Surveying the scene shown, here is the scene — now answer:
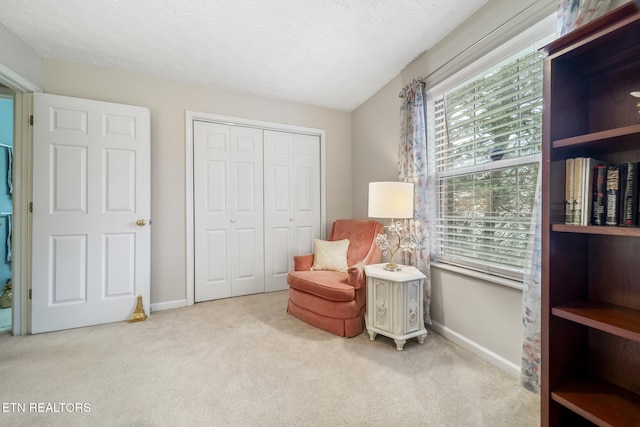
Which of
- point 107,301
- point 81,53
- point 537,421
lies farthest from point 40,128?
point 537,421

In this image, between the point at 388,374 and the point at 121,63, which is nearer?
the point at 388,374

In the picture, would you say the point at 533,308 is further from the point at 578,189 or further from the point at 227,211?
the point at 227,211

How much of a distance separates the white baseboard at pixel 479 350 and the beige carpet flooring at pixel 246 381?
45mm

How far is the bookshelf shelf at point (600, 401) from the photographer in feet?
2.92

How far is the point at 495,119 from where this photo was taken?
1764mm

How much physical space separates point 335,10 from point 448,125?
3.99 ft

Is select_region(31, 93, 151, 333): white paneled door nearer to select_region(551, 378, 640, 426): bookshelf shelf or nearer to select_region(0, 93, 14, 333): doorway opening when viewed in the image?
select_region(0, 93, 14, 333): doorway opening

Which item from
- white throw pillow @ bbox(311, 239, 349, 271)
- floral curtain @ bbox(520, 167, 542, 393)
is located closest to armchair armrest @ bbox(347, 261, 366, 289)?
white throw pillow @ bbox(311, 239, 349, 271)

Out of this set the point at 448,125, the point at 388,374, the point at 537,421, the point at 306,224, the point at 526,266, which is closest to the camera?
the point at 537,421

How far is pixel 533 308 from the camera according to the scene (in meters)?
1.38

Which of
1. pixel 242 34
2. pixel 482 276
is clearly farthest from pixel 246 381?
pixel 242 34

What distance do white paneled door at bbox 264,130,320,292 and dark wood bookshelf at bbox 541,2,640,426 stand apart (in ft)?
8.75

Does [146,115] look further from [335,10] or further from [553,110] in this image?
[553,110]

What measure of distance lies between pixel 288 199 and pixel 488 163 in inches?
88.4
